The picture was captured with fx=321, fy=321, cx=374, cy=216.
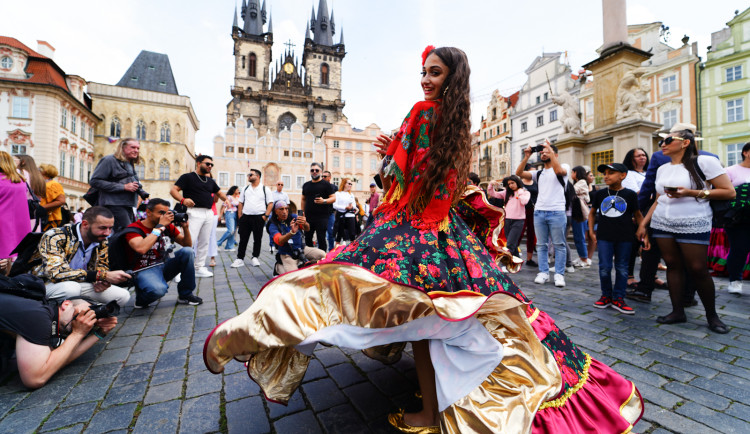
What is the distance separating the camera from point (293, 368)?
165 centimetres

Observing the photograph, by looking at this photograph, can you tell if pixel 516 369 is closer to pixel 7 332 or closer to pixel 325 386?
pixel 325 386

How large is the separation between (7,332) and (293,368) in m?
2.22

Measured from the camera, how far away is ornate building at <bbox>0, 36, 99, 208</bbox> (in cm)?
2598

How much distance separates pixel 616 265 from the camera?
3881 millimetres

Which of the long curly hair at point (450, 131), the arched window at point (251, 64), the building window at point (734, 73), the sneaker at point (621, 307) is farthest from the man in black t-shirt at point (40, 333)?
the arched window at point (251, 64)

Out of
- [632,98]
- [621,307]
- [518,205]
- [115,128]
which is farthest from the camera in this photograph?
[115,128]

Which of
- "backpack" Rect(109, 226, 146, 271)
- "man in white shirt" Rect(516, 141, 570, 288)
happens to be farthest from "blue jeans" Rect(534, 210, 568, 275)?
"backpack" Rect(109, 226, 146, 271)

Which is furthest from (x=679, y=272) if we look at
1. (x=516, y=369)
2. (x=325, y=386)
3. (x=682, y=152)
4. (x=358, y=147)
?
(x=358, y=147)

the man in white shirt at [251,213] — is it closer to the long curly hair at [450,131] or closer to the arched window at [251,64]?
the long curly hair at [450,131]

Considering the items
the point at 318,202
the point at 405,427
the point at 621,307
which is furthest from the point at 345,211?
the point at 405,427

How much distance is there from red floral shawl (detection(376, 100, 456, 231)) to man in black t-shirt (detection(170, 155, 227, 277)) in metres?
4.75

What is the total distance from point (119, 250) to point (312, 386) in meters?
2.88

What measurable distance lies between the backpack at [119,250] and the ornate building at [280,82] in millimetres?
55716

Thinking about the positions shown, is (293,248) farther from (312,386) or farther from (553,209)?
(553,209)
